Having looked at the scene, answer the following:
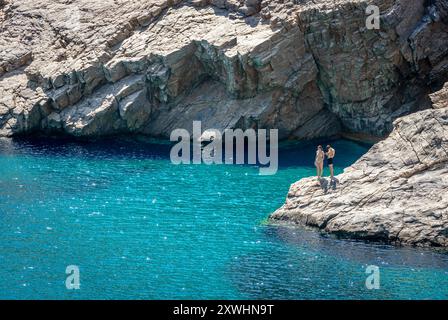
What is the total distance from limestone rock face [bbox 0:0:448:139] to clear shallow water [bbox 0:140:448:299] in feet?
11.3

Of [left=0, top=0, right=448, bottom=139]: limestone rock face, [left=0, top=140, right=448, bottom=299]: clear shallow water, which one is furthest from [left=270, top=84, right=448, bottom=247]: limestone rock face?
[left=0, top=0, right=448, bottom=139]: limestone rock face

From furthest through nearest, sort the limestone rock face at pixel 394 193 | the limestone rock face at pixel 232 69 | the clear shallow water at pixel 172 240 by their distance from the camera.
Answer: the limestone rock face at pixel 232 69, the limestone rock face at pixel 394 193, the clear shallow water at pixel 172 240

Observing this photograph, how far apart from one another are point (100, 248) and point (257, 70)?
21.3 meters

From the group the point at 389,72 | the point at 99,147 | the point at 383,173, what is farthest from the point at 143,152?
the point at 383,173

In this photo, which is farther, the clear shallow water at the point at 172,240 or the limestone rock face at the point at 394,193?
the limestone rock face at the point at 394,193

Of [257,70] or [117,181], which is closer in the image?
[117,181]

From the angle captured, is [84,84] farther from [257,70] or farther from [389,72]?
[389,72]

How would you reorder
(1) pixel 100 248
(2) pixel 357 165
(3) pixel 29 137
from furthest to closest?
(3) pixel 29 137
(2) pixel 357 165
(1) pixel 100 248

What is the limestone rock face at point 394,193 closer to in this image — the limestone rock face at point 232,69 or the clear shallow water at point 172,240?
the clear shallow water at point 172,240

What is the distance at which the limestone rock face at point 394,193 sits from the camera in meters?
46.0

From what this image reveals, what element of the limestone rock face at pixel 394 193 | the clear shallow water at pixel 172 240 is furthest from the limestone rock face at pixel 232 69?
the limestone rock face at pixel 394 193

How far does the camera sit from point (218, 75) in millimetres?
65375

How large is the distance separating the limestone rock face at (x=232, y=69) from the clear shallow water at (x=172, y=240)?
136 inches

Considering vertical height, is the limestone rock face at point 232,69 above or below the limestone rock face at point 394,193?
above
